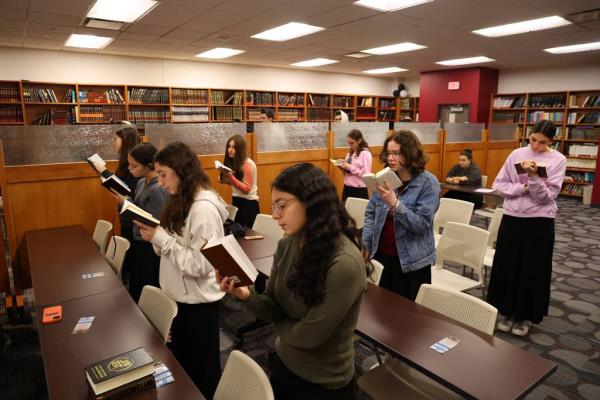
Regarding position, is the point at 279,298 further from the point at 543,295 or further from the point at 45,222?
the point at 45,222

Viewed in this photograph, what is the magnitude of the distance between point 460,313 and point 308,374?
3.47 ft

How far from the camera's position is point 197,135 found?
4.66 meters

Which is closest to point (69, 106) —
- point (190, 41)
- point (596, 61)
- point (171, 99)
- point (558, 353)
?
point (171, 99)

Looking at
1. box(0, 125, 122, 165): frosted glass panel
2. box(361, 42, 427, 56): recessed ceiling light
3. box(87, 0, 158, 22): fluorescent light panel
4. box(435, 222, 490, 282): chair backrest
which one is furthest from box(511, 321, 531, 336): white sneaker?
box(361, 42, 427, 56): recessed ceiling light

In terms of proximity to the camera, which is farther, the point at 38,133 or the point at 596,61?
the point at 596,61

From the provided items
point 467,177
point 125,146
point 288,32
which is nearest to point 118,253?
point 125,146

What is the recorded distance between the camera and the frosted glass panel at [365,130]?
19.5ft

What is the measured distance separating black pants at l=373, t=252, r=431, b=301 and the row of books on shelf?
23.3 feet

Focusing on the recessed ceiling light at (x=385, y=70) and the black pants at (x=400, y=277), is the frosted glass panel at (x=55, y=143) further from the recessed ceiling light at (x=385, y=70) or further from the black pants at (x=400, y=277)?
the recessed ceiling light at (x=385, y=70)

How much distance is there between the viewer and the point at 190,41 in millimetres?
6734

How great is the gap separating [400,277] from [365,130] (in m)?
4.13

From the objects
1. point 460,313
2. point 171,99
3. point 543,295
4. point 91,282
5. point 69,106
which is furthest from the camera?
point 171,99

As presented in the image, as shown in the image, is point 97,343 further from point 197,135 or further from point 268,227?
point 197,135

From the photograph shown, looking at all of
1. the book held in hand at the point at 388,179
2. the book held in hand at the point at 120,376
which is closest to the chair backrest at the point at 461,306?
the book held in hand at the point at 388,179
